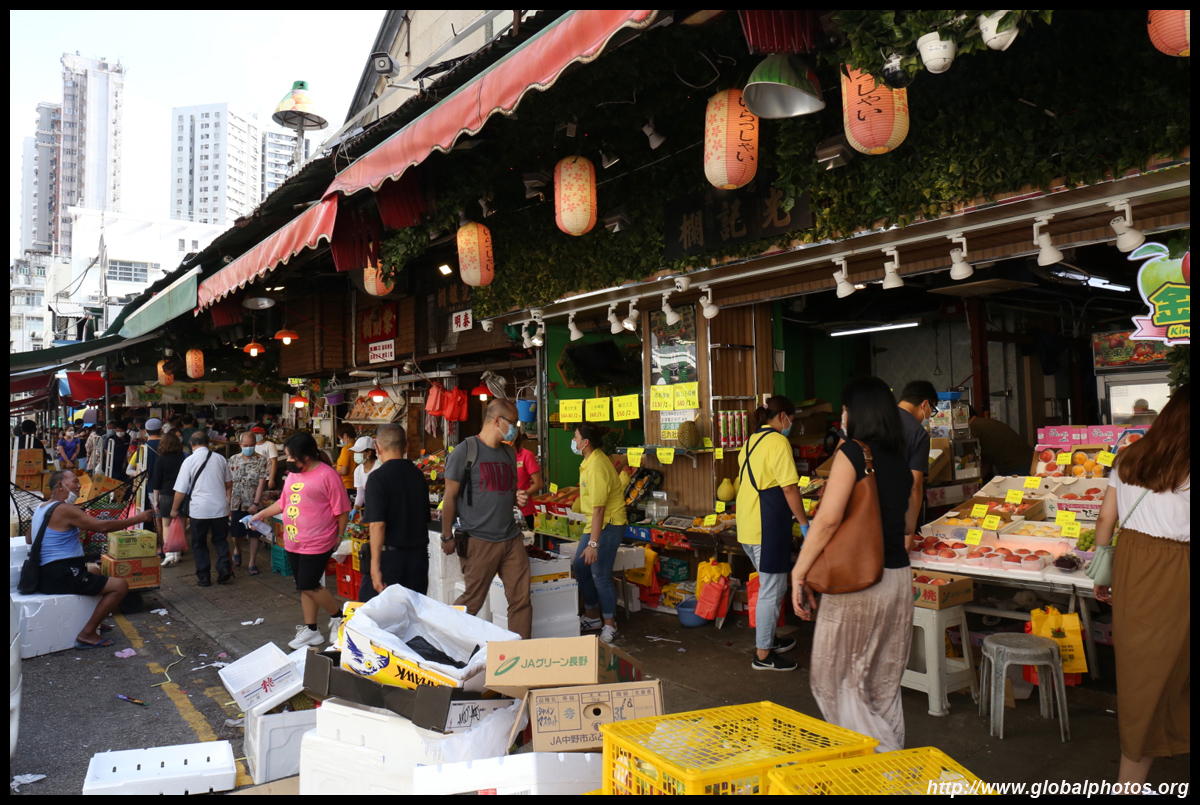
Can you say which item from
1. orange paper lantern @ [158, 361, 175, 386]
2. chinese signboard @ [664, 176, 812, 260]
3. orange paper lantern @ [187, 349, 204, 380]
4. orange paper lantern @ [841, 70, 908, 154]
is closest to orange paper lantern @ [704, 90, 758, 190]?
orange paper lantern @ [841, 70, 908, 154]

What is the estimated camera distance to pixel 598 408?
9305 mm

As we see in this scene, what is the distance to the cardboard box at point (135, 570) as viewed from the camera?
26.9ft

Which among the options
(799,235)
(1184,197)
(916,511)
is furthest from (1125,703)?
(799,235)

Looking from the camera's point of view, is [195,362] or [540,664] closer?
[540,664]

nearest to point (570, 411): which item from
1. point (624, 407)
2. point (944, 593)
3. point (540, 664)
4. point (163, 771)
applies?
point (624, 407)

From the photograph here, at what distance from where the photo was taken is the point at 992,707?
175 inches

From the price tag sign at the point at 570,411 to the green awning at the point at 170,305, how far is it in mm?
5305

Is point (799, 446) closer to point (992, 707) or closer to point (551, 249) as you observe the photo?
point (551, 249)

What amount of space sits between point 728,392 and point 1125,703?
4.87 m

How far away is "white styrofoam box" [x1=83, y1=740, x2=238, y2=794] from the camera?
3387 mm

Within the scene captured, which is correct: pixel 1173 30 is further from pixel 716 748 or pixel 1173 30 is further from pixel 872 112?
pixel 716 748

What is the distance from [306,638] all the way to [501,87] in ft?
16.0

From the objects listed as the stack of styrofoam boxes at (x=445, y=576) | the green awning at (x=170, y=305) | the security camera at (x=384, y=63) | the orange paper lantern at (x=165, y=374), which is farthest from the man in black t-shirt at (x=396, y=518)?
the orange paper lantern at (x=165, y=374)

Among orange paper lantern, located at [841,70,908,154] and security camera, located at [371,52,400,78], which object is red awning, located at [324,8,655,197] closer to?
orange paper lantern, located at [841,70,908,154]
